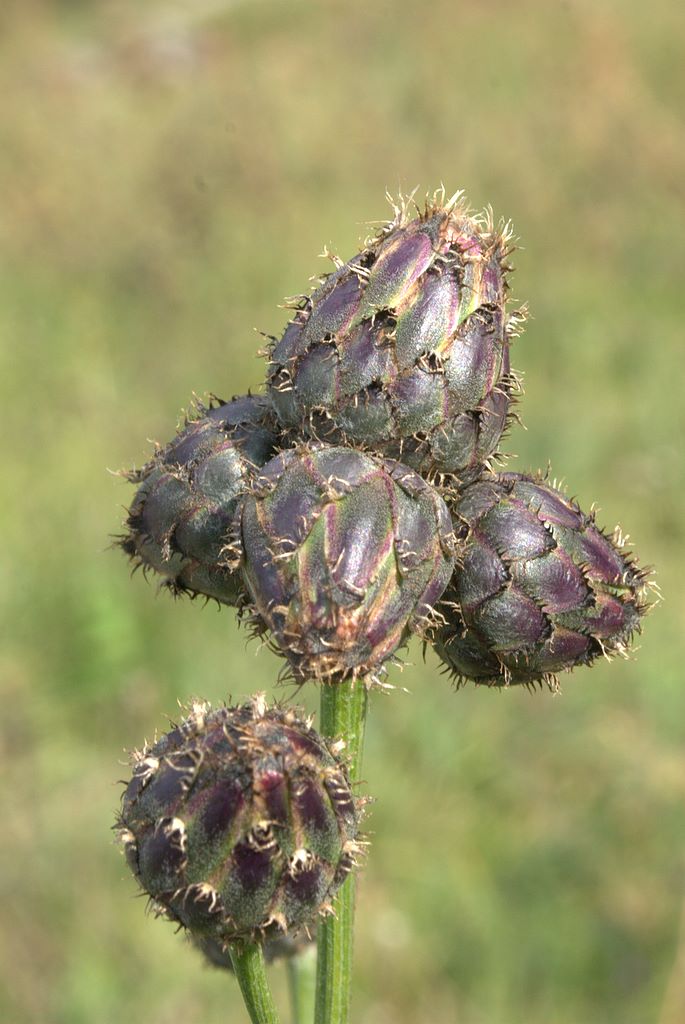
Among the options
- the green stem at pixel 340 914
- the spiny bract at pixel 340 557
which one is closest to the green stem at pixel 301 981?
the green stem at pixel 340 914

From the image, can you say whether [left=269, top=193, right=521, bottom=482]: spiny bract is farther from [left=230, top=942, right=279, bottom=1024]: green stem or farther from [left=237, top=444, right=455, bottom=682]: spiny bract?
[left=230, top=942, right=279, bottom=1024]: green stem

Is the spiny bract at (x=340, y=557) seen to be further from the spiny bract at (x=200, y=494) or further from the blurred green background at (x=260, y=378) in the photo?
the blurred green background at (x=260, y=378)

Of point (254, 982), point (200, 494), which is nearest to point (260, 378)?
point (200, 494)

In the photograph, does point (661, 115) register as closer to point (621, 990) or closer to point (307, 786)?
point (621, 990)

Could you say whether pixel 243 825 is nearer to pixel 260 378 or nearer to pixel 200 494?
pixel 200 494

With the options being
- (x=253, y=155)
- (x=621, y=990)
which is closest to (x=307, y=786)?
(x=621, y=990)

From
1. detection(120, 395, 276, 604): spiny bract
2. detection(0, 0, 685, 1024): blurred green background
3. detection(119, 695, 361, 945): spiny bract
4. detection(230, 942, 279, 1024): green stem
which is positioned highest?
detection(0, 0, 685, 1024): blurred green background

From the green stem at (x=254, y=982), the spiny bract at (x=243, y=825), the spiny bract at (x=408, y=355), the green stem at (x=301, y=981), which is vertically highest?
the spiny bract at (x=408, y=355)

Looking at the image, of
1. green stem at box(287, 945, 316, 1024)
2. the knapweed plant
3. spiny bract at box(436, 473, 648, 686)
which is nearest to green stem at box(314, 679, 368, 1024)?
the knapweed plant
